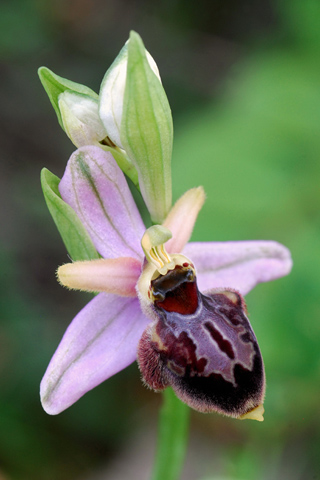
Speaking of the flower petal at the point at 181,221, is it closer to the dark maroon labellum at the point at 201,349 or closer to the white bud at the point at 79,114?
the dark maroon labellum at the point at 201,349

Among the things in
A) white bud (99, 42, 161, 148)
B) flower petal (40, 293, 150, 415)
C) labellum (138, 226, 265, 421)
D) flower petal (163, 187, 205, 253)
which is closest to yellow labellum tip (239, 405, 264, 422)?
labellum (138, 226, 265, 421)

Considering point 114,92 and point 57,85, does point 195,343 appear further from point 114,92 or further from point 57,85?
point 57,85

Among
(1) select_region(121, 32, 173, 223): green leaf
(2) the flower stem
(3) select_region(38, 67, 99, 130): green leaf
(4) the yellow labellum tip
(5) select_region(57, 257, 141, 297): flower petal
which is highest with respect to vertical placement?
(3) select_region(38, 67, 99, 130): green leaf

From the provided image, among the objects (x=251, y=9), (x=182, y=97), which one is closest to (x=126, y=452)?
(x=182, y=97)

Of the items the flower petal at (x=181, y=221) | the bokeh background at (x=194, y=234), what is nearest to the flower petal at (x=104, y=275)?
the flower petal at (x=181, y=221)

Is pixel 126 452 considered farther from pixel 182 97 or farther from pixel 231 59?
pixel 231 59

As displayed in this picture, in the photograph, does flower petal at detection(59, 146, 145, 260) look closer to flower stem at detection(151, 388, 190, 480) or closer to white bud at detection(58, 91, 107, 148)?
white bud at detection(58, 91, 107, 148)
